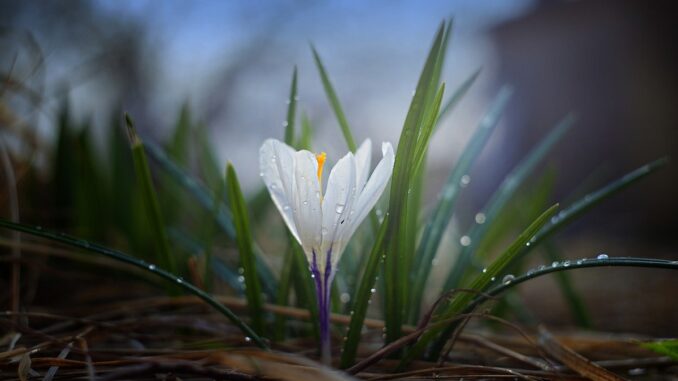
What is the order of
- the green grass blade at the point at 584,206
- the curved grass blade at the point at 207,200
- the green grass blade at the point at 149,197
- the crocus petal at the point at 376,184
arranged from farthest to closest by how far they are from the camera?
the curved grass blade at the point at 207,200 < the green grass blade at the point at 584,206 < the green grass blade at the point at 149,197 < the crocus petal at the point at 376,184

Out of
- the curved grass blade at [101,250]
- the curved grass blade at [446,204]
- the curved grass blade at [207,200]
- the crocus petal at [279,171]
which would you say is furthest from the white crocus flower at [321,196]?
the curved grass blade at [207,200]

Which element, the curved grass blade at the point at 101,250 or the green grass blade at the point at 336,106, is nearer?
the curved grass blade at the point at 101,250

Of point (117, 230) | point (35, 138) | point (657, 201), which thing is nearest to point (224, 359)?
point (117, 230)

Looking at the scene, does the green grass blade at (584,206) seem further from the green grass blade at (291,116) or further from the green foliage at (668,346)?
the green grass blade at (291,116)

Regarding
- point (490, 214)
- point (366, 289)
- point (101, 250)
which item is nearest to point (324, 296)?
point (366, 289)

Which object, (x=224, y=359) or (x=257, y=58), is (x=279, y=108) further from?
(x=224, y=359)

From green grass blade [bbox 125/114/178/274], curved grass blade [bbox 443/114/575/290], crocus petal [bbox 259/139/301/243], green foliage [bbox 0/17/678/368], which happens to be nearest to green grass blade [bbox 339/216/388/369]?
green foliage [bbox 0/17/678/368]

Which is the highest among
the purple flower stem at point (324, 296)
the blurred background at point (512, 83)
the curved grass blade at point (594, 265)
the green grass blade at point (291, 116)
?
the blurred background at point (512, 83)

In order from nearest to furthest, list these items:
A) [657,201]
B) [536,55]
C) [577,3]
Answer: [657,201], [577,3], [536,55]
